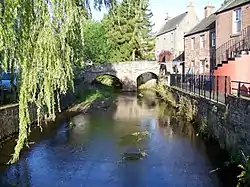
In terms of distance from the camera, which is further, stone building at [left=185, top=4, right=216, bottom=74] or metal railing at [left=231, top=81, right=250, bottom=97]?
stone building at [left=185, top=4, right=216, bottom=74]

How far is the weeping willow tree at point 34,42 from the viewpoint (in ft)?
23.7

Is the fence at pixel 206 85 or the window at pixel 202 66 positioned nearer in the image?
the fence at pixel 206 85

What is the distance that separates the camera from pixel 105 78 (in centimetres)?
5119

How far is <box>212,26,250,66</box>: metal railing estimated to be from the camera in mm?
A: 20686

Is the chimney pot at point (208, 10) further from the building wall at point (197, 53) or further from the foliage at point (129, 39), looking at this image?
the foliage at point (129, 39)

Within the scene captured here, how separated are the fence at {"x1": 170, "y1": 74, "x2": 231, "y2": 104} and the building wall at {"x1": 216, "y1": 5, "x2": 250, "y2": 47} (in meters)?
3.26

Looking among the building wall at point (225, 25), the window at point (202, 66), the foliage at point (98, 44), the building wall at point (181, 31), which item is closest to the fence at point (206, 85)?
the window at point (202, 66)

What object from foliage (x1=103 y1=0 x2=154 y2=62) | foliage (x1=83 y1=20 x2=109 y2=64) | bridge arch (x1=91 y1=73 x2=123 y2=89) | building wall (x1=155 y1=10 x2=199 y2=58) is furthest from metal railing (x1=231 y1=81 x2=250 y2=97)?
foliage (x1=83 y1=20 x2=109 y2=64)

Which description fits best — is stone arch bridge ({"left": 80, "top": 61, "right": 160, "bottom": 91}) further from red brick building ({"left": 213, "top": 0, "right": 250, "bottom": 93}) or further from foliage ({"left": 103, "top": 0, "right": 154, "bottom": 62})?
red brick building ({"left": 213, "top": 0, "right": 250, "bottom": 93})

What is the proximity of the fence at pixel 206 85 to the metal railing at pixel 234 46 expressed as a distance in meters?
2.12

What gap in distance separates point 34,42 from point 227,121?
775 centimetres

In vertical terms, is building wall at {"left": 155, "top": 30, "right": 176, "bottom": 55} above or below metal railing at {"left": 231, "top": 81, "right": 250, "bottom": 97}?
above

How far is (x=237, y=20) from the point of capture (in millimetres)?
23078

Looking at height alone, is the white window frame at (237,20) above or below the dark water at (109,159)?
above
